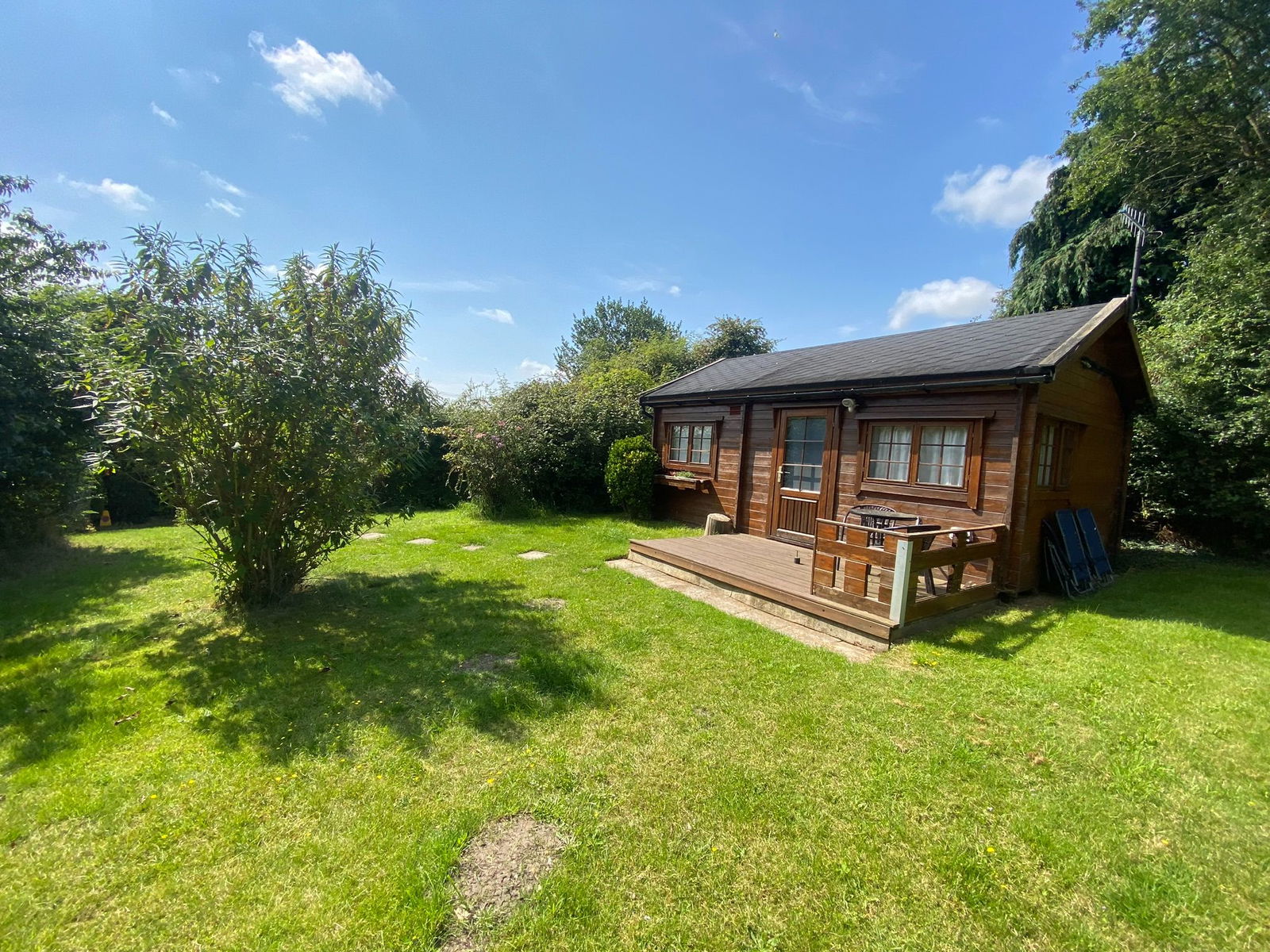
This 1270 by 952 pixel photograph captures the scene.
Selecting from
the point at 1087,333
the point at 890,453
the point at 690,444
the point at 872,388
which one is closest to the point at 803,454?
the point at 890,453

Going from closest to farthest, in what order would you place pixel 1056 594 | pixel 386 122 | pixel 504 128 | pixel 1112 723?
pixel 1112 723 → pixel 1056 594 → pixel 386 122 → pixel 504 128

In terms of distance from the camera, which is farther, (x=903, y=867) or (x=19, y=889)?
(x=903, y=867)

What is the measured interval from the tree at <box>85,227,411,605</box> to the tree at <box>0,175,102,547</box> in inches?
104

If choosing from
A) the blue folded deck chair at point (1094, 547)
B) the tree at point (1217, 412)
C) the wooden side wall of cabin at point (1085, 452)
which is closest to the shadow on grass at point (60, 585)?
the wooden side wall of cabin at point (1085, 452)

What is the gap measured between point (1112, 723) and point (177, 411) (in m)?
7.29

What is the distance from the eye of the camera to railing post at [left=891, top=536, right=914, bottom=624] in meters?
4.43

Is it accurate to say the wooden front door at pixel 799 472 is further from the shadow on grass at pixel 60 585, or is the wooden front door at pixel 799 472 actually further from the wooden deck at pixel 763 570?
the shadow on grass at pixel 60 585

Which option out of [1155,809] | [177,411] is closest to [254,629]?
[177,411]

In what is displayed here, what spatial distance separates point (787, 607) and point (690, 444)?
5.68m

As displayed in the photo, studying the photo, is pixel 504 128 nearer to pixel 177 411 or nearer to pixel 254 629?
pixel 177 411

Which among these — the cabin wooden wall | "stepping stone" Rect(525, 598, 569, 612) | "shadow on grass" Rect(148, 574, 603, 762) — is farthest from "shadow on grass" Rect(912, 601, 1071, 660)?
the cabin wooden wall

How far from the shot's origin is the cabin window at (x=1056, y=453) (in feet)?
20.5

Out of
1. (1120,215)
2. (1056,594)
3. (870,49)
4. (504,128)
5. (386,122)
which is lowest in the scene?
(1056,594)

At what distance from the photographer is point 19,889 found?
187 centimetres
